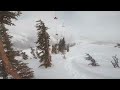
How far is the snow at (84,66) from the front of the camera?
388 inches

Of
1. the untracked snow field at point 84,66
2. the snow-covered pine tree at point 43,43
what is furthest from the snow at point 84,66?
the snow-covered pine tree at point 43,43

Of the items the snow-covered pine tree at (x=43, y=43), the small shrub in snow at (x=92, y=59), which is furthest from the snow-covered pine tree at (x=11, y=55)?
the small shrub in snow at (x=92, y=59)

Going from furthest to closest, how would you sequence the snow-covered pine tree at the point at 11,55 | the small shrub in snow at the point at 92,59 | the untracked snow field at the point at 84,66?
1. the snow-covered pine tree at the point at 11,55
2. the small shrub in snow at the point at 92,59
3. the untracked snow field at the point at 84,66

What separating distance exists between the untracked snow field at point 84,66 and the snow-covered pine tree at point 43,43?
73 centimetres

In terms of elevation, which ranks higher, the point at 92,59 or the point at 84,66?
the point at 92,59

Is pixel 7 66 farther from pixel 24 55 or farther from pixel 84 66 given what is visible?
pixel 84 66

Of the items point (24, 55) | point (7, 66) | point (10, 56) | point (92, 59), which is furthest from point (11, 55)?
point (92, 59)

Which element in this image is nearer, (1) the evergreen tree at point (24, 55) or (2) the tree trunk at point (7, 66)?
(2) the tree trunk at point (7, 66)

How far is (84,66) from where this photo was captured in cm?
1127

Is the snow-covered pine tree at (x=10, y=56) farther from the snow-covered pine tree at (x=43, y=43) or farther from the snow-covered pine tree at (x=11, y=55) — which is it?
the snow-covered pine tree at (x=43, y=43)

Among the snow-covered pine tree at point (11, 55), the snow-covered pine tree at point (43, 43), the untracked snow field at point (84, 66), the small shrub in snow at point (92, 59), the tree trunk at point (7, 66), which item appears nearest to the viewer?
the untracked snow field at point (84, 66)
